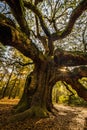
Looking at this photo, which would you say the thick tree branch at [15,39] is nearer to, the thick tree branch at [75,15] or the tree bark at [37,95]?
the tree bark at [37,95]

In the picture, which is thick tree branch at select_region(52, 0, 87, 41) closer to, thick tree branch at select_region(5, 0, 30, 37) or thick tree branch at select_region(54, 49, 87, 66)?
thick tree branch at select_region(54, 49, 87, 66)

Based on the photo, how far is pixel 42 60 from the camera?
11219mm

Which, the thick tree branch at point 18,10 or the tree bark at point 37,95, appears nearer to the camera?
the thick tree branch at point 18,10

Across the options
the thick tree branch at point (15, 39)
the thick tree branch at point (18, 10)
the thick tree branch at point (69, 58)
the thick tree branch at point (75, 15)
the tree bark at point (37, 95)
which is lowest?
the tree bark at point (37, 95)

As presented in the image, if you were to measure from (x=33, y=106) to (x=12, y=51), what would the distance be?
40.7ft

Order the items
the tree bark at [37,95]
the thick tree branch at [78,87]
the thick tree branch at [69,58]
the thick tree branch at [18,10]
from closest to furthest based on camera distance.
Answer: the thick tree branch at [18,10] → the tree bark at [37,95] → the thick tree branch at [78,87] → the thick tree branch at [69,58]

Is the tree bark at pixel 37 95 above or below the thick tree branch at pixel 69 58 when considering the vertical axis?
below

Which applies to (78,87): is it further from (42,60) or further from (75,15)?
(75,15)

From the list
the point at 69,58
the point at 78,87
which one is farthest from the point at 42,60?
the point at 78,87

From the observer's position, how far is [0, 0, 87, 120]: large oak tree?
847 centimetres

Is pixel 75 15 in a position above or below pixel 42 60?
A: above

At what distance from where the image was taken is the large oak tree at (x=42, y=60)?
847 centimetres

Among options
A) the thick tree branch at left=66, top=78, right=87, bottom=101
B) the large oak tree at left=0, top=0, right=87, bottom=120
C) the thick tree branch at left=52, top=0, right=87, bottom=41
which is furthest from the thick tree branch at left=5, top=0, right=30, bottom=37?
the thick tree branch at left=66, top=78, right=87, bottom=101

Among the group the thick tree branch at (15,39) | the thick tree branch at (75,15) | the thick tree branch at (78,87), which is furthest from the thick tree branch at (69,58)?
the thick tree branch at (15,39)
